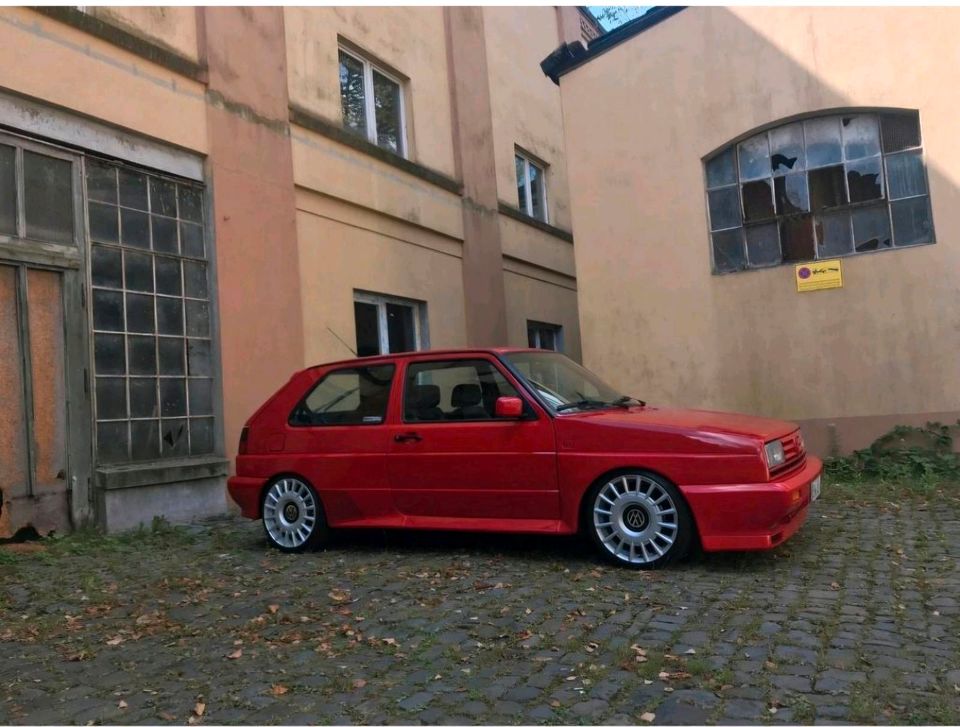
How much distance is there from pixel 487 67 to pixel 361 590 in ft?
40.4

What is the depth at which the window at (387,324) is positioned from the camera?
39.3ft

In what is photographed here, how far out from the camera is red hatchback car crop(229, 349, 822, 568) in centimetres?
549

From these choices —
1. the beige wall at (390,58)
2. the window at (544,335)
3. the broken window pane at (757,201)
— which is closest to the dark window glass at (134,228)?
the beige wall at (390,58)

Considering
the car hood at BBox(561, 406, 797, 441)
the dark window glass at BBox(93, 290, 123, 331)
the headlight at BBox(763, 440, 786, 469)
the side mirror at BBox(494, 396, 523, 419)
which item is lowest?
the headlight at BBox(763, 440, 786, 469)

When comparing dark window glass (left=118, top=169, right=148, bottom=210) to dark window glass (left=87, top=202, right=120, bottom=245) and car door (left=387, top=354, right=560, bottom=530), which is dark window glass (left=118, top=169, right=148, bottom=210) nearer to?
dark window glass (left=87, top=202, right=120, bottom=245)

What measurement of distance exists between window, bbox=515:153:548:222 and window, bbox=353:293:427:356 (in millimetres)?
4497

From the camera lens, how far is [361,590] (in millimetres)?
5520

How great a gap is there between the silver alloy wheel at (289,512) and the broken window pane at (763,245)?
20.5ft

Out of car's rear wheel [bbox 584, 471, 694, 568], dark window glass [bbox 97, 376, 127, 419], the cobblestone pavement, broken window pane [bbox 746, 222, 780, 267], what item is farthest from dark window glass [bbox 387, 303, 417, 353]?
car's rear wheel [bbox 584, 471, 694, 568]

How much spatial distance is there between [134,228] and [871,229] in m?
7.99

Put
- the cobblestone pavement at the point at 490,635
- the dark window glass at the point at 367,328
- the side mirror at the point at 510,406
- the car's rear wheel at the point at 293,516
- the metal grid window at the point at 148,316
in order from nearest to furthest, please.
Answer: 1. the cobblestone pavement at the point at 490,635
2. the side mirror at the point at 510,406
3. the car's rear wheel at the point at 293,516
4. the metal grid window at the point at 148,316
5. the dark window glass at the point at 367,328

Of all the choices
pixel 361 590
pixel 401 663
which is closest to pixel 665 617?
pixel 401 663

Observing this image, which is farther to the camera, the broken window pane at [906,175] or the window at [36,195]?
the broken window pane at [906,175]

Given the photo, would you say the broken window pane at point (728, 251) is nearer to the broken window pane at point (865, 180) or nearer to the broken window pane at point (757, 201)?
the broken window pane at point (757, 201)
